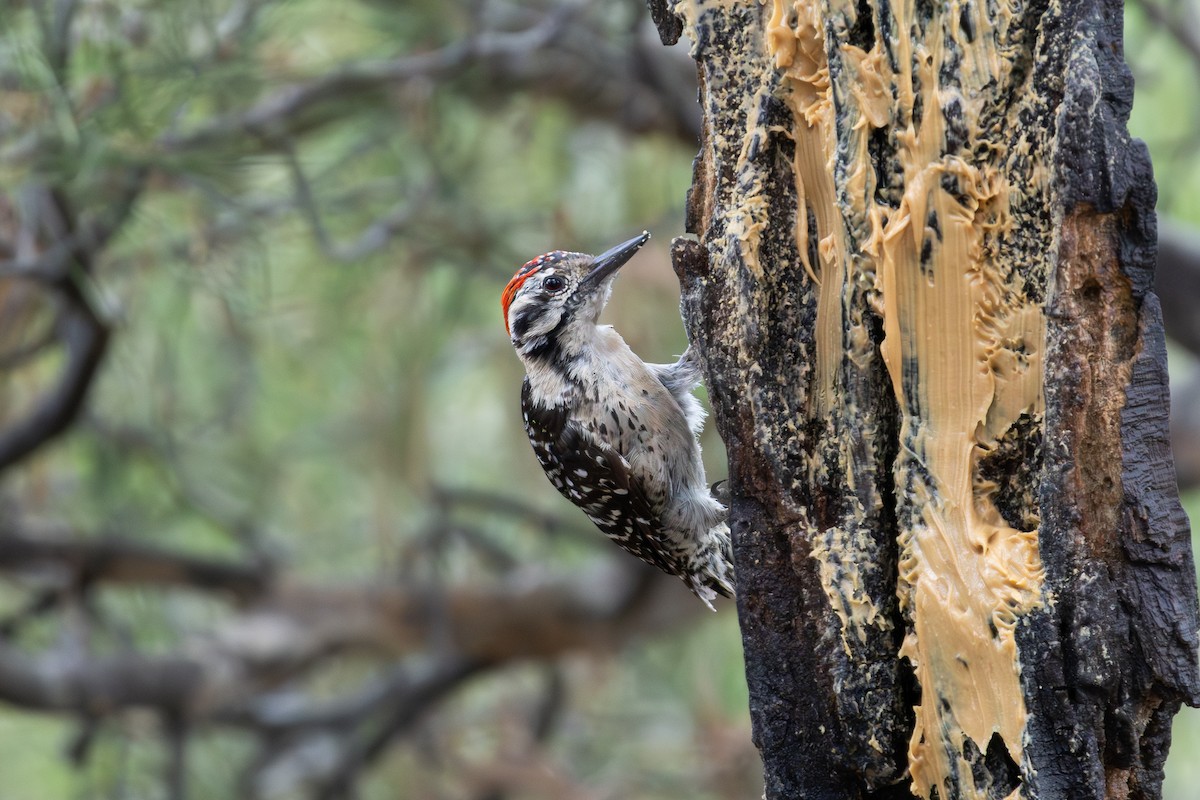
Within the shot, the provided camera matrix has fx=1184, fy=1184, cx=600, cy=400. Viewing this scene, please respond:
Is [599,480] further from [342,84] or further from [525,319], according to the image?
[342,84]

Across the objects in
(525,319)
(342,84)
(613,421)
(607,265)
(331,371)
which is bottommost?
(331,371)

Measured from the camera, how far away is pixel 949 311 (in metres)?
1.31

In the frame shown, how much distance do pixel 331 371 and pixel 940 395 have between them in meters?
3.48

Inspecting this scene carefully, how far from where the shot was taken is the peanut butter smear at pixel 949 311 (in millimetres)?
1273

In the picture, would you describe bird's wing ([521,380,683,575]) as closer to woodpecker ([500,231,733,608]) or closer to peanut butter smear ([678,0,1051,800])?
woodpecker ([500,231,733,608])

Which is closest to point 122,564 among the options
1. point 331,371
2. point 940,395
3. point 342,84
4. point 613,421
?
point 331,371

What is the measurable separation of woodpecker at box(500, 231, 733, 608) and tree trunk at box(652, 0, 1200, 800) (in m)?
0.96

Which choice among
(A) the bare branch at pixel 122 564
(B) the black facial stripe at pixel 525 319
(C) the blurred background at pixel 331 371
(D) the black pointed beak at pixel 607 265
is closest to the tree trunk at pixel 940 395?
(D) the black pointed beak at pixel 607 265

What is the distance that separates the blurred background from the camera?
10.7ft

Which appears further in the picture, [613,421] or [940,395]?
[613,421]

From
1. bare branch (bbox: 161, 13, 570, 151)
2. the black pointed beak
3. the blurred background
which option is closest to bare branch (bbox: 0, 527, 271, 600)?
the blurred background

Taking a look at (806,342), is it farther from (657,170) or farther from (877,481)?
(657,170)

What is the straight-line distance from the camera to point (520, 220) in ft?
13.6

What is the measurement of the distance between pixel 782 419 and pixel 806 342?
98 millimetres
